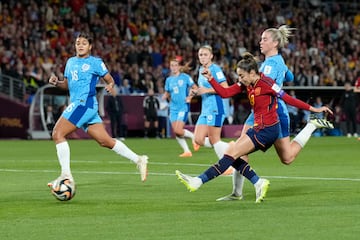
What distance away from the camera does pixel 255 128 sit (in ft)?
41.4

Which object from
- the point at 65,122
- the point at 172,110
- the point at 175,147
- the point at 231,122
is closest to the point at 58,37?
the point at 231,122

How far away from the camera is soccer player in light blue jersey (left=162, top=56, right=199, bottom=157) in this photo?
24078 millimetres

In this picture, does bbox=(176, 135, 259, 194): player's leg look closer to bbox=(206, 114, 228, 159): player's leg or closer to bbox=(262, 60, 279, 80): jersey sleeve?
bbox=(262, 60, 279, 80): jersey sleeve

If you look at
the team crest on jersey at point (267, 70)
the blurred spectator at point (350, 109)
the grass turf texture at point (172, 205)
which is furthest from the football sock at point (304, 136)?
the blurred spectator at point (350, 109)

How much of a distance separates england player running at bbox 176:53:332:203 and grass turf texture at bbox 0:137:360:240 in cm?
31

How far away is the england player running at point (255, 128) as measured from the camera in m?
12.4

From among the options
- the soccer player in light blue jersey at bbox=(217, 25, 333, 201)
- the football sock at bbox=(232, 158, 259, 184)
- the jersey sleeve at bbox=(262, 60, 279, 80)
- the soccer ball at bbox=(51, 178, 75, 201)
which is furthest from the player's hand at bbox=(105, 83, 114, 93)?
the football sock at bbox=(232, 158, 259, 184)

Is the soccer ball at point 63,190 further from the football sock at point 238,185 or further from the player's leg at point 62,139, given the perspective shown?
the football sock at point 238,185

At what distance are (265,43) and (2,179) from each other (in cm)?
554

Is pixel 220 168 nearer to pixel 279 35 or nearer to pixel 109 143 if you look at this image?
pixel 279 35

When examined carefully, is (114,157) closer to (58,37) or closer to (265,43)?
(265,43)

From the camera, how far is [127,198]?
43.4 feet

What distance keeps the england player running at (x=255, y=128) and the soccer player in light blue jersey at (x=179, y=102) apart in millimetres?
11231

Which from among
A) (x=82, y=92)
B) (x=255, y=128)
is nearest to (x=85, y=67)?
(x=82, y=92)
